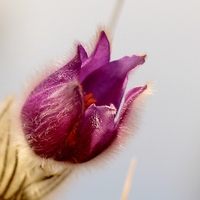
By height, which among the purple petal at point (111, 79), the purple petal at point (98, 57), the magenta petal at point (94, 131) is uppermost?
the purple petal at point (98, 57)

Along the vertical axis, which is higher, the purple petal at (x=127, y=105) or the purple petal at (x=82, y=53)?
the purple petal at (x=82, y=53)

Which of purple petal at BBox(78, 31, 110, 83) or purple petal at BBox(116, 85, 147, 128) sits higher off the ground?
purple petal at BBox(78, 31, 110, 83)

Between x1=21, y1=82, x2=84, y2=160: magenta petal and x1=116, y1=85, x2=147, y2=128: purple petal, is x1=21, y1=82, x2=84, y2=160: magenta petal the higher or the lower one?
the higher one

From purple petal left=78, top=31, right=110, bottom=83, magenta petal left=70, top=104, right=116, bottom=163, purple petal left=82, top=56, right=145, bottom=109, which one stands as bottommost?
magenta petal left=70, top=104, right=116, bottom=163
